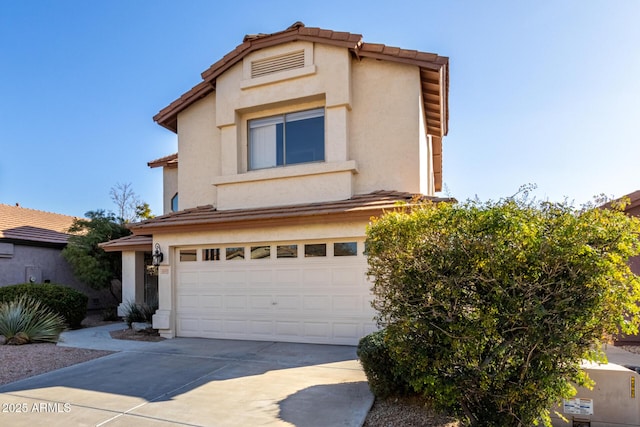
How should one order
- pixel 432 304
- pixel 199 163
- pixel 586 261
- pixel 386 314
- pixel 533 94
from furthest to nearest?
pixel 199 163, pixel 533 94, pixel 386 314, pixel 432 304, pixel 586 261

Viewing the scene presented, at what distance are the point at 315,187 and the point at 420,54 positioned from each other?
4.54 m

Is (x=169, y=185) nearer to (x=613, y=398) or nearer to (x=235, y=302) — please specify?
(x=235, y=302)

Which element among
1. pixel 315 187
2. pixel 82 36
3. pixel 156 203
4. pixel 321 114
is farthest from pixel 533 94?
pixel 156 203

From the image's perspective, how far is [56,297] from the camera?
12.9 metres

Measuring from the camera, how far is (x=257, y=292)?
10.5 metres

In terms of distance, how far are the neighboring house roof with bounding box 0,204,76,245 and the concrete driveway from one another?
11.5m

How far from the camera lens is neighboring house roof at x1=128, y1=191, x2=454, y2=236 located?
29.8 ft

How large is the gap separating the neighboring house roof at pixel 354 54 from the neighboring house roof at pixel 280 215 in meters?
3.46

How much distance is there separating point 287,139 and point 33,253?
13622mm

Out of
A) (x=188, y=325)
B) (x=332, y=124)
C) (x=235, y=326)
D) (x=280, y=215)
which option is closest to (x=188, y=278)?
(x=188, y=325)

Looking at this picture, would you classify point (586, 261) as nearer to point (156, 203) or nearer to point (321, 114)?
point (321, 114)

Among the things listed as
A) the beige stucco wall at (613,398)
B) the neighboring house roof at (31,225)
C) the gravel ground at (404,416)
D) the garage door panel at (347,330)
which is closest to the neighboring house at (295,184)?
the garage door panel at (347,330)

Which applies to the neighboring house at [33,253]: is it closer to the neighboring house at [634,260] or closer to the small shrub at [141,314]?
the small shrub at [141,314]

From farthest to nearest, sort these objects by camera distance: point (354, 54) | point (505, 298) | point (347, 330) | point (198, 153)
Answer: point (198, 153) < point (354, 54) < point (347, 330) < point (505, 298)
